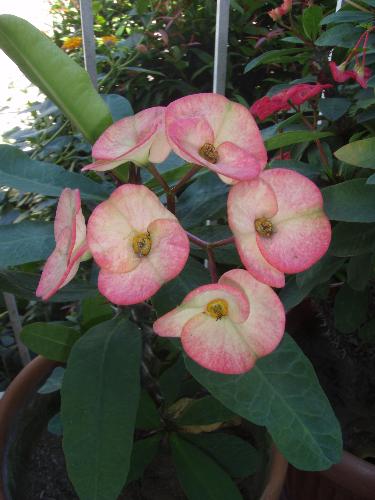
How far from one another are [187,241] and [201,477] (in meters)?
0.44

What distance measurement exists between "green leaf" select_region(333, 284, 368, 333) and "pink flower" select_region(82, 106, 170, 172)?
1.73ft

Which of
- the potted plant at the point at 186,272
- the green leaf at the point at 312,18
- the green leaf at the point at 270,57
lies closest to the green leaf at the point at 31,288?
the potted plant at the point at 186,272

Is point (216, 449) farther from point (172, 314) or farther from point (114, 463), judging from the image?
point (172, 314)

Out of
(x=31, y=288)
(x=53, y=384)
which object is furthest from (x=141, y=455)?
(x=31, y=288)

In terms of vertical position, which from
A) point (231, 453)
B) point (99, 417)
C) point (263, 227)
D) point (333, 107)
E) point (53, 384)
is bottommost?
point (231, 453)

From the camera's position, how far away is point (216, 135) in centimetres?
50

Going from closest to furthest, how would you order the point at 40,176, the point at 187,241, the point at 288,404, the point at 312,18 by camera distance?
the point at 187,241 < the point at 288,404 < the point at 40,176 < the point at 312,18

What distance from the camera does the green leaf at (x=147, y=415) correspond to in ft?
2.52

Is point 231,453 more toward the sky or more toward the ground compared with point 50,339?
more toward the ground

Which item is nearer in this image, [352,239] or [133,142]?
[133,142]

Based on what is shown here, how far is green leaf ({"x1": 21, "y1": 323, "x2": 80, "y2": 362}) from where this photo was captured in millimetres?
749

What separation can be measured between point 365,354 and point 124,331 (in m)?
0.54

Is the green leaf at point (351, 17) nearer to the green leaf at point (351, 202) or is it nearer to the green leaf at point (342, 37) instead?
the green leaf at point (342, 37)

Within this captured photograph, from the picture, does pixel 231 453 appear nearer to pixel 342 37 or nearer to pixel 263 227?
pixel 263 227
